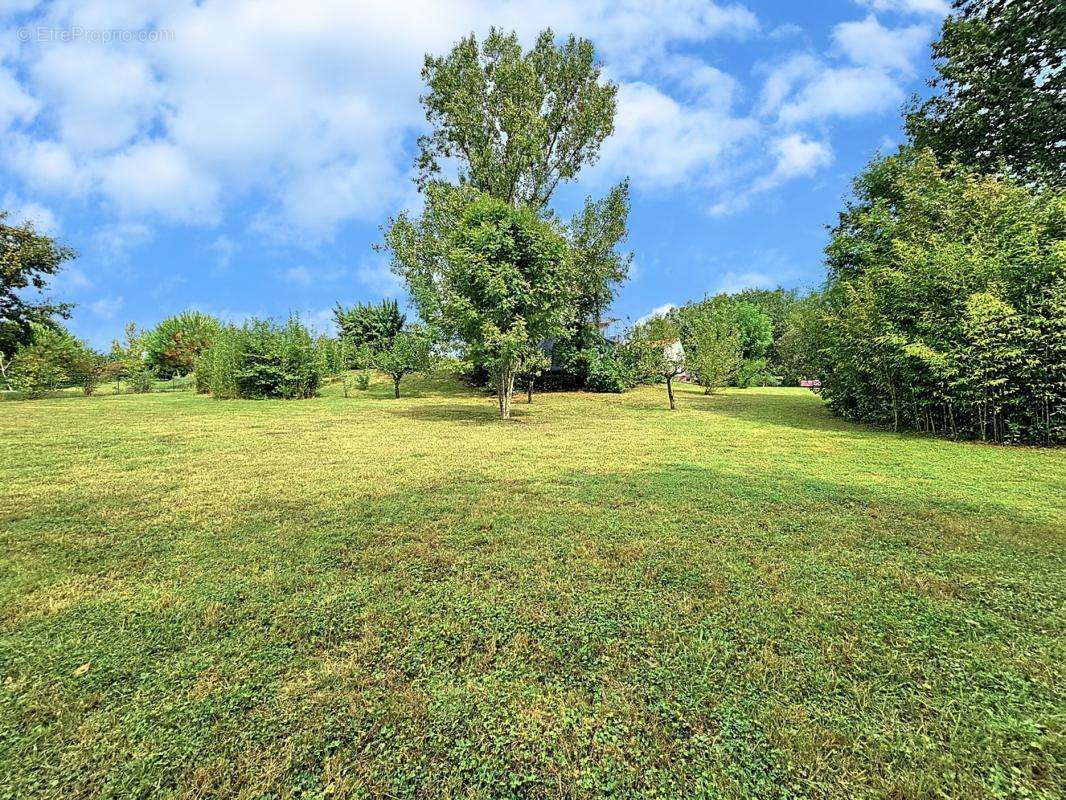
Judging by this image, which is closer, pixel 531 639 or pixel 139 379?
pixel 531 639

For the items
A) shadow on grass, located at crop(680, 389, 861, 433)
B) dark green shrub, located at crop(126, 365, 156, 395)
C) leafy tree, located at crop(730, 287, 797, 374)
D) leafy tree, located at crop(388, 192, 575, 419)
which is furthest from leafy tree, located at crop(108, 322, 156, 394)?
leafy tree, located at crop(730, 287, 797, 374)

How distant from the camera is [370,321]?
30.3m

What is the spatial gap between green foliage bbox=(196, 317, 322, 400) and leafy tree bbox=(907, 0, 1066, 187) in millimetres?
24021

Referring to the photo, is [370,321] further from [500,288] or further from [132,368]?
[500,288]

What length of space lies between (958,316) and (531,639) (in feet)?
34.4

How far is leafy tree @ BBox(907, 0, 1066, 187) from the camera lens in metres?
12.8

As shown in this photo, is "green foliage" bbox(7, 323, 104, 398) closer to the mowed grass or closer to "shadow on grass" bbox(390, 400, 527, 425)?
"shadow on grass" bbox(390, 400, 527, 425)

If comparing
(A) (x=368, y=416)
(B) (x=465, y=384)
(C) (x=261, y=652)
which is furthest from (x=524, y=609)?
(B) (x=465, y=384)

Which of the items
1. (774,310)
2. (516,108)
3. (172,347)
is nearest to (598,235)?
(516,108)

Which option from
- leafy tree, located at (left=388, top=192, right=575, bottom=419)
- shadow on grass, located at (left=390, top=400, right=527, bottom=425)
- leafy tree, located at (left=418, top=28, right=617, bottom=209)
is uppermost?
leafy tree, located at (left=418, top=28, right=617, bottom=209)

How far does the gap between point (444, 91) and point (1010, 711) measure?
2474 centimetres

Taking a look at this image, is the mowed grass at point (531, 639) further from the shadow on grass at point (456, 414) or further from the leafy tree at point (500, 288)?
the shadow on grass at point (456, 414)

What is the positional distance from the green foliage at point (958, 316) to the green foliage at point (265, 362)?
19.5 meters

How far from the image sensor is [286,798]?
1.53 metres
